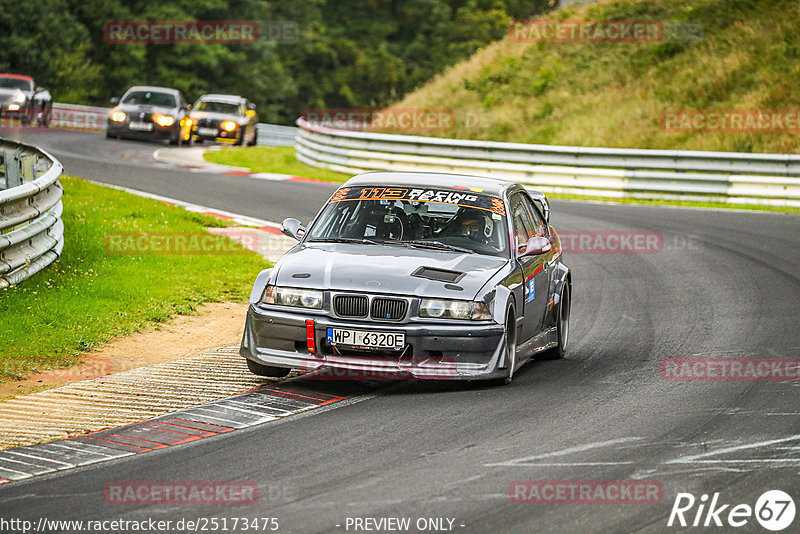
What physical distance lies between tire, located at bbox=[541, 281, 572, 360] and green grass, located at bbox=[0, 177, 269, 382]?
3.62 m

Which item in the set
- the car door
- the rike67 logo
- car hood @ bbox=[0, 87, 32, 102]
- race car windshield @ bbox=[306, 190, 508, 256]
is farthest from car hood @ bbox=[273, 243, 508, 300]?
car hood @ bbox=[0, 87, 32, 102]

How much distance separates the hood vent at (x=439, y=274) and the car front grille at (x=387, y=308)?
0.98 ft

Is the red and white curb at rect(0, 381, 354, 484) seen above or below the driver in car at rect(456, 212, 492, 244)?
below

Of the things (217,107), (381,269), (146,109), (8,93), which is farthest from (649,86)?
(381,269)

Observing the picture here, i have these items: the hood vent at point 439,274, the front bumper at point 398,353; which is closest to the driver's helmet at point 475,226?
the hood vent at point 439,274

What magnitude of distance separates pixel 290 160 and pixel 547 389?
915 inches

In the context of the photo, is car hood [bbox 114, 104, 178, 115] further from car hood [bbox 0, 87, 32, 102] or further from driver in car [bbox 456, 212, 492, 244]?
driver in car [bbox 456, 212, 492, 244]

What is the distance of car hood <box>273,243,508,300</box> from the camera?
795 centimetres

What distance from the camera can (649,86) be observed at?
106ft

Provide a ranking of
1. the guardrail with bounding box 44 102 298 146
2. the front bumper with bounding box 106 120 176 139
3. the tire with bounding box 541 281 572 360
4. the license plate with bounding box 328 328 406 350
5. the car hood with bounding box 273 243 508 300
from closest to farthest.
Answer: the license plate with bounding box 328 328 406 350 < the car hood with bounding box 273 243 508 300 < the tire with bounding box 541 281 572 360 < the front bumper with bounding box 106 120 176 139 < the guardrail with bounding box 44 102 298 146

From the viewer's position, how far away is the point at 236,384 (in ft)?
27.3

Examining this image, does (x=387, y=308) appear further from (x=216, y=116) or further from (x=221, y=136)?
(x=216, y=116)

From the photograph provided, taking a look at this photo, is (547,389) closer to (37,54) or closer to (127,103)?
(127,103)

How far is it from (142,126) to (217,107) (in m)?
3.59
